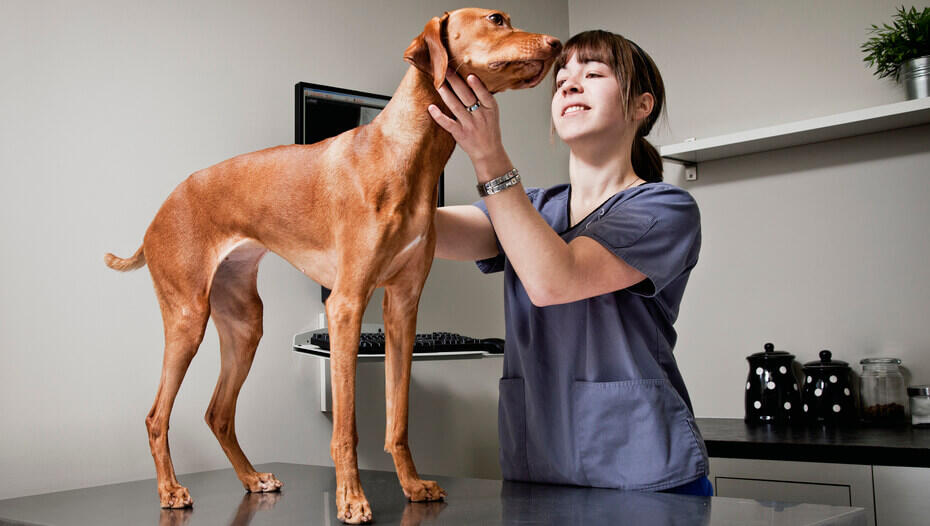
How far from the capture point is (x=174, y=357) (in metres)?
1.08

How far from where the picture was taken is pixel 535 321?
50.6 inches

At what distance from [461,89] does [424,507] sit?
20.7 inches

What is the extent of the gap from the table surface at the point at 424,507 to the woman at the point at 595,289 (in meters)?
0.08

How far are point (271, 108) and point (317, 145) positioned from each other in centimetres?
121

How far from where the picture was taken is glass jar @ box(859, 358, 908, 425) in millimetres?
2330

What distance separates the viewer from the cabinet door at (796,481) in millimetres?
1941

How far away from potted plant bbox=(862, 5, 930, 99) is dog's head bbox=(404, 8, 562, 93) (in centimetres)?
182

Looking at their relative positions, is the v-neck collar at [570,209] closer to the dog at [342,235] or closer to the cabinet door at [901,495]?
the dog at [342,235]

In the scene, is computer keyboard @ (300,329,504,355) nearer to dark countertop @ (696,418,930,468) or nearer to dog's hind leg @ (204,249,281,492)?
dog's hind leg @ (204,249,281,492)

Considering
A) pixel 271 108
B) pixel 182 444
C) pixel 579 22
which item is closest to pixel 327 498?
pixel 182 444

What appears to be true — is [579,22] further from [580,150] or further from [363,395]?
[580,150]

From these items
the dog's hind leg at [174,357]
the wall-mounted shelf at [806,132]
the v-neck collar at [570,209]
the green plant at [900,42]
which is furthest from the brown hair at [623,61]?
the green plant at [900,42]

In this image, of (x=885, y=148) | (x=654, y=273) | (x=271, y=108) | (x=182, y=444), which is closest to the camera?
(x=654, y=273)

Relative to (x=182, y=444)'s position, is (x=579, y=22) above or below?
above
